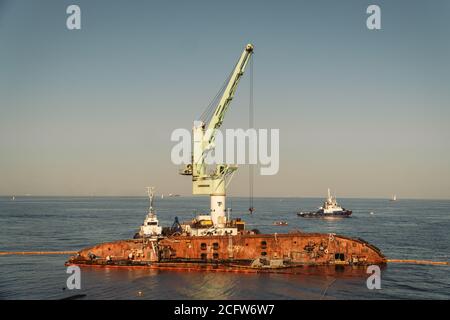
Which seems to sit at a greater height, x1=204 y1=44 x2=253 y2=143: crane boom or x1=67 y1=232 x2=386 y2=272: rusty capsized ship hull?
x1=204 y1=44 x2=253 y2=143: crane boom

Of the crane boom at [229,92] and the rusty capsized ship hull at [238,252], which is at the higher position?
the crane boom at [229,92]

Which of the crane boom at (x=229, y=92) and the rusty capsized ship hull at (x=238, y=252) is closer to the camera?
the rusty capsized ship hull at (x=238, y=252)

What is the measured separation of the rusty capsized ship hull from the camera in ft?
211

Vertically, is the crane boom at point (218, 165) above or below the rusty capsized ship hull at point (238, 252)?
above

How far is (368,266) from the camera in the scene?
64062 mm

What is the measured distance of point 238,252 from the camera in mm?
66500

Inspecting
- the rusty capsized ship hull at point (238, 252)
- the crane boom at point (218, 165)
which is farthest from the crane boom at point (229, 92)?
the rusty capsized ship hull at point (238, 252)

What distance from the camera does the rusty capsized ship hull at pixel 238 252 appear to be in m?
64.4

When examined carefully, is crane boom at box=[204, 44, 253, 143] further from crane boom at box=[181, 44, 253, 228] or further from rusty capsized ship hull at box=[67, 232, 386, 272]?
rusty capsized ship hull at box=[67, 232, 386, 272]

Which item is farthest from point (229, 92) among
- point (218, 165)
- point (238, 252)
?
point (238, 252)

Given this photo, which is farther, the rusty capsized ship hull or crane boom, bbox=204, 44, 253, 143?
crane boom, bbox=204, 44, 253, 143

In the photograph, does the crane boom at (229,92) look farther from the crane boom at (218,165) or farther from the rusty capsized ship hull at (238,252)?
the rusty capsized ship hull at (238,252)

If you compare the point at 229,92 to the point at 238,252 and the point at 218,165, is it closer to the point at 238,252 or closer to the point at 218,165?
the point at 218,165

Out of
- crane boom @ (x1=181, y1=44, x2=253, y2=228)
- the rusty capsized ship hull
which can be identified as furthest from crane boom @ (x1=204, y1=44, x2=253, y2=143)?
the rusty capsized ship hull
